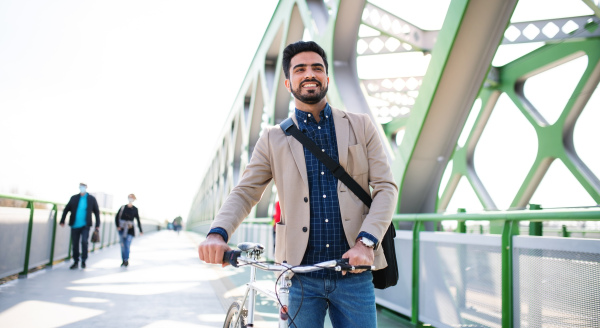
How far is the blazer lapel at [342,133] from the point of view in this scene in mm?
2121

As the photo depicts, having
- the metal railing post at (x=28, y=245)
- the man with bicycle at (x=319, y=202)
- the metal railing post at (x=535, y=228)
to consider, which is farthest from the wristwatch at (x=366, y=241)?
the metal railing post at (x=28, y=245)

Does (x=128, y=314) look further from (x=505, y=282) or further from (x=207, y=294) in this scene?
(x=505, y=282)

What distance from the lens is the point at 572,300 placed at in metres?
3.19

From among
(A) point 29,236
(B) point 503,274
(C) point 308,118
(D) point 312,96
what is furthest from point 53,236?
(D) point 312,96

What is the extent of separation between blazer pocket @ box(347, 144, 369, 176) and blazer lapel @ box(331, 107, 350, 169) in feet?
0.08

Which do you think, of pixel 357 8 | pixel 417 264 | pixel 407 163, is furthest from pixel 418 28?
pixel 417 264

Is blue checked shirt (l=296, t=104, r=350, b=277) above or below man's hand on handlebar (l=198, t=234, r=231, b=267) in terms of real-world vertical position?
above

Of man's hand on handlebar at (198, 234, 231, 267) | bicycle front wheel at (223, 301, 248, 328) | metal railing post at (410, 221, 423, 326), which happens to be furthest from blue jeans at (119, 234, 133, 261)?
man's hand on handlebar at (198, 234, 231, 267)

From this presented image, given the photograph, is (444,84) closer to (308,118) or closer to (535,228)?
(535,228)

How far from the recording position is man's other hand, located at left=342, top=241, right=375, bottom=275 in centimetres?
177

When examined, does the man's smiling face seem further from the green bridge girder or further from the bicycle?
the green bridge girder

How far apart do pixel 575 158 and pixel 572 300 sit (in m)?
15.0

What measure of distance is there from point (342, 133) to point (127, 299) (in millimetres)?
5593

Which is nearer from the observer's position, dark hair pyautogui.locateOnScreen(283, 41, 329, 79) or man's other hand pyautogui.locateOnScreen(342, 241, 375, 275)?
man's other hand pyautogui.locateOnScreen(342, 241, 375, 275)
